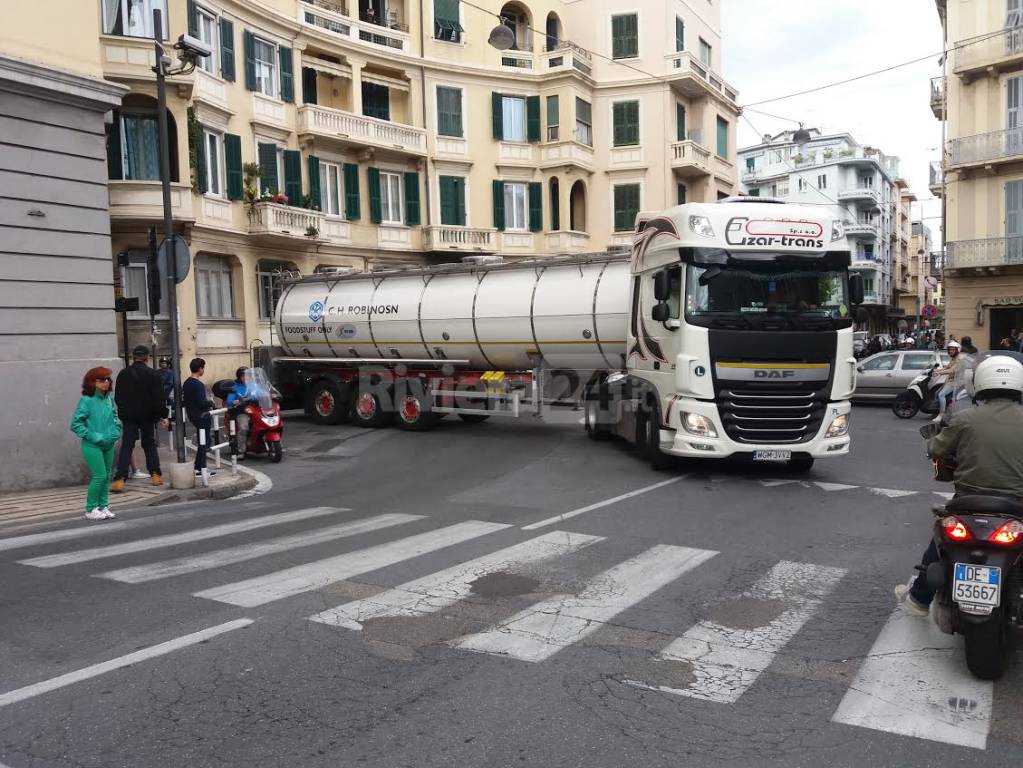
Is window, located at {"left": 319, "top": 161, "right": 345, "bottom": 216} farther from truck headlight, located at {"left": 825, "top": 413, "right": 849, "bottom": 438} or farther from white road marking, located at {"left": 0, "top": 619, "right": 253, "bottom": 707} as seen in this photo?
white road marking, located at {"left": 0, "top": 619, "right": 253, "bottom": 707}

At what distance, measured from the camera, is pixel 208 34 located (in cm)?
2359

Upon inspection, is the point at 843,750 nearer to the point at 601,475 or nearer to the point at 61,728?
the point at 61,728

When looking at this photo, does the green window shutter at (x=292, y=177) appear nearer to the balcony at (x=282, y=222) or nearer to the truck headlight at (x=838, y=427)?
the balcony at (x=282, y=222)

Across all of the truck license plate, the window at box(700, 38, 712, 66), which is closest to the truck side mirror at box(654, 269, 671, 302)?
the truck license plate

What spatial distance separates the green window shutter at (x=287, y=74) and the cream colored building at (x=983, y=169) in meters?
22.7

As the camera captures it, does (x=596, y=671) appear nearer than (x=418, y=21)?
Yes

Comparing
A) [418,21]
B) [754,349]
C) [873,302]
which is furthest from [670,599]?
[873,302]

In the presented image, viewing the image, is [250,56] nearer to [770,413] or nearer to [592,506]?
[770,413]

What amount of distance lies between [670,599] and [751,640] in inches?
36.4

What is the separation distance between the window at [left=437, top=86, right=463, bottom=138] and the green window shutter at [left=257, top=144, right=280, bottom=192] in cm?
714

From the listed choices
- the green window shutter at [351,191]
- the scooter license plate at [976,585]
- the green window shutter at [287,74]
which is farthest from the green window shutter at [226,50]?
the scooter license plate at [976,585]

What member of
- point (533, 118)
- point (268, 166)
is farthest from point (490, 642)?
point (533, 118)

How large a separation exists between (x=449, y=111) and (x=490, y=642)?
93.4ft

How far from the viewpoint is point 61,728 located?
416 centimetres
